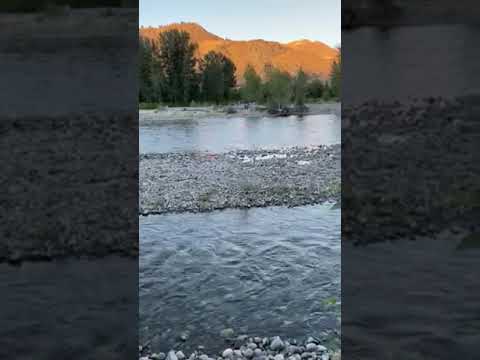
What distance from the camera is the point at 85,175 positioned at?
170cm

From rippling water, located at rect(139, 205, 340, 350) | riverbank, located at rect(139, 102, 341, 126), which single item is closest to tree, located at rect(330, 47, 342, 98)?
riverbank, located at rect(139, 102, 341, 126)

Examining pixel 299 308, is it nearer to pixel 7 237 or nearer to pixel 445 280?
pixel 445 280

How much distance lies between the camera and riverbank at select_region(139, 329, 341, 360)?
3334 mm

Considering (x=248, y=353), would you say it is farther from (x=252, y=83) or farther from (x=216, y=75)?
(x=252, y=83)

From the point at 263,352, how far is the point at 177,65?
19358 mm

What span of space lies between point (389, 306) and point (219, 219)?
601cm

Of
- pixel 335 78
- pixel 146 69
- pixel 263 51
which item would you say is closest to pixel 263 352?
pixel 335 78

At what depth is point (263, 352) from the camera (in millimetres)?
3520

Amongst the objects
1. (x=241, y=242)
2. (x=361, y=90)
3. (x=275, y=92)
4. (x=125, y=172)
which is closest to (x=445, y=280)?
(x=361, y=90)

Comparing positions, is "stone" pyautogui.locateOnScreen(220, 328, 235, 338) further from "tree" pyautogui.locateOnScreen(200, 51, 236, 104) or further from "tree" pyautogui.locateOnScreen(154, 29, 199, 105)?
"tree" pyautogui.locateOnScreen(200, 51, 236, 104)

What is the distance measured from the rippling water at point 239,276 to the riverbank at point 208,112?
13.1 meters

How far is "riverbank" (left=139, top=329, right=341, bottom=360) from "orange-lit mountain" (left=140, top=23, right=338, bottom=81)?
19997 mm

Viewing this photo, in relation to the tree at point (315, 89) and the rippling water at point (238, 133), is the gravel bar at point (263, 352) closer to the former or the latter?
the rippling water at point (238, 133)

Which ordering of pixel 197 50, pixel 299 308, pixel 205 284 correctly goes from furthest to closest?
pixel 197 50 → pixel 205 284 → pixel 299 308
